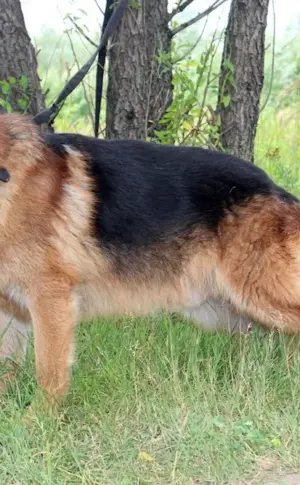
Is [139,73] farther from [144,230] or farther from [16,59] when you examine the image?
[144,230]

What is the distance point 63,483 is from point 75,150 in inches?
70.1

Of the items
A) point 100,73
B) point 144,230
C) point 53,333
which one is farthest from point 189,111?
point 53,333

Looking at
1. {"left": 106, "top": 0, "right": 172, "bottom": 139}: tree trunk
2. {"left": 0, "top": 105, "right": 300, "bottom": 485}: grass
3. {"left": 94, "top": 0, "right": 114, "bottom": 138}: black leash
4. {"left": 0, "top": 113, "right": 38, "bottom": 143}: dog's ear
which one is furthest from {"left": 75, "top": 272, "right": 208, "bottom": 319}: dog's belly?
{"left": 106, "top": 0, "right": 172, "bottom": 139}: tree trunk

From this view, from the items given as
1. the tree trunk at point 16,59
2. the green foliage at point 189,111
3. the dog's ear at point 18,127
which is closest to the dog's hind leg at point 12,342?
the dog's ear at point 18,127

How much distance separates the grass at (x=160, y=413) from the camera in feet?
10.4

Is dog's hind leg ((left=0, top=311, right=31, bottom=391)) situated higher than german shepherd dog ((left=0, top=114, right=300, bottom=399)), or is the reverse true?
german shepherd dog ((left=0, top=114, right=300, bottom=399))

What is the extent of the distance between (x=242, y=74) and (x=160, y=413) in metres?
3.31

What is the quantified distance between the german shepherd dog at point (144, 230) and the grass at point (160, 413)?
226 millimetres

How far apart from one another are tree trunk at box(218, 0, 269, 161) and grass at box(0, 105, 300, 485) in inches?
82.1

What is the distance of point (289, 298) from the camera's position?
13.0 feet

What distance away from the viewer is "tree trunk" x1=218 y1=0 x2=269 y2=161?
579 cm

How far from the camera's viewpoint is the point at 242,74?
19.4 feet

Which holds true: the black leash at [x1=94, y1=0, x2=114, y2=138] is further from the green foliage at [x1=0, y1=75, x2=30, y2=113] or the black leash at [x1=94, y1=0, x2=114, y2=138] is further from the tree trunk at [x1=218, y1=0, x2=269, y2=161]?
the tree trunk at [x1=218, y1=0, x2=269, y2=161]

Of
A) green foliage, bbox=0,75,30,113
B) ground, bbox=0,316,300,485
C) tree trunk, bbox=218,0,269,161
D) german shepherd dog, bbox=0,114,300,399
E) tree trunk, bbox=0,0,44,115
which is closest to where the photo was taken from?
ground, bbox=0,316,300,485
